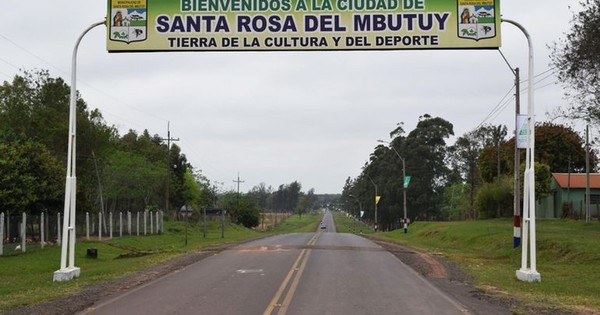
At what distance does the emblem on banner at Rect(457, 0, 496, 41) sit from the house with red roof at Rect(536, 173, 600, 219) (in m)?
39.1

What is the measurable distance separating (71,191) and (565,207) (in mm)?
46352

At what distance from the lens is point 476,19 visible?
A: 15867 millimetres

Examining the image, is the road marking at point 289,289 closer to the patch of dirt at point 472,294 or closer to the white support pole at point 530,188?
the patch of dirt at point 472,294

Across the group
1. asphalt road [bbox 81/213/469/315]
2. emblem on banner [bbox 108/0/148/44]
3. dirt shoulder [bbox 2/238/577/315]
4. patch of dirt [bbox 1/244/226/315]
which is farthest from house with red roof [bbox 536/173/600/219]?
emblem on banner [bbox 108/0/148/44]

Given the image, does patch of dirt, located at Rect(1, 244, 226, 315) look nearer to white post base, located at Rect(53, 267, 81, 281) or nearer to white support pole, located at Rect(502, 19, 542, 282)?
white post base, located at Rect(53, 267, 81, 281)

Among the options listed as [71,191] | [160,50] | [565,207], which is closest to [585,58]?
[160,50]

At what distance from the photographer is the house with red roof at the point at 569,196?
5269 centimetres

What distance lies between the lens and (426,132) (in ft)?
281

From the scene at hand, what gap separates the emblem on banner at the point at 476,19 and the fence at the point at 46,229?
837 inches

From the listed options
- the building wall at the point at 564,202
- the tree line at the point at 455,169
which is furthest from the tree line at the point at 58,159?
the building wall at the point at 564,202

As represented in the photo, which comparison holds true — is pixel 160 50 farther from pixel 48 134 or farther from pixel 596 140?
pixel 48 134

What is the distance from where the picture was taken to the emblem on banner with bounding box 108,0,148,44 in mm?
16047

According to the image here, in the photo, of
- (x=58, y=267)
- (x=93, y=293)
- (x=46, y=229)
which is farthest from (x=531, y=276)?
(x=46, y=229)

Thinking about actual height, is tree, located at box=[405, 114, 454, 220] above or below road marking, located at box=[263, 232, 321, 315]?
above
